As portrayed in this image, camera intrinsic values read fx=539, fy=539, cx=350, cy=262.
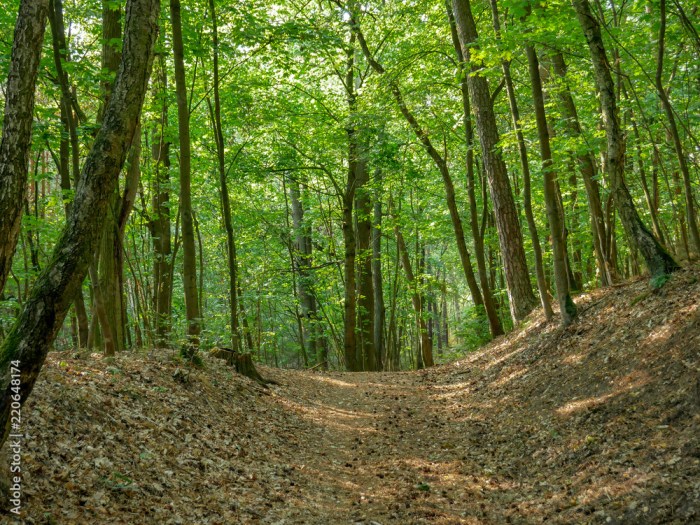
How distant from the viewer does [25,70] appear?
4414mm

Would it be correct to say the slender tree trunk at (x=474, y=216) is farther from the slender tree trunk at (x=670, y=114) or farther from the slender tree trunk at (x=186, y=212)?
the slender tree trunk at (x=186, y=212)

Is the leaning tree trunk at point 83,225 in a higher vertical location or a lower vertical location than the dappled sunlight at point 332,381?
higher

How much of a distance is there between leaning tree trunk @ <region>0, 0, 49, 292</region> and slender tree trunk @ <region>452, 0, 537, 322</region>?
11.0 metres

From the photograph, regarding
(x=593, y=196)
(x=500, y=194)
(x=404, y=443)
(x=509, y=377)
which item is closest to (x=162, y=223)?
(x=500, y=194)

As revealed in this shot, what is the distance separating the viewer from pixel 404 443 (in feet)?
26.8

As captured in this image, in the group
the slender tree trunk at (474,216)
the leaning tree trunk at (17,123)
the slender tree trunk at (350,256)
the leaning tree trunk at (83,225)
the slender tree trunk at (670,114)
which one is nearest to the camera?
the leaning tree trunk at (83,225)

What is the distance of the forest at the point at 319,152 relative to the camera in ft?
15.5

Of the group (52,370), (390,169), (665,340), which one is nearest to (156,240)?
(390,169)

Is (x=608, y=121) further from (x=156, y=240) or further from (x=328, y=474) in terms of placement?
(x=156, y=240)

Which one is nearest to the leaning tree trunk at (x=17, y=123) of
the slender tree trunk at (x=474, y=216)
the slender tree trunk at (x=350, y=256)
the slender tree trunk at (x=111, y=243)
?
the slender tree trunk at (x=111, y=243)

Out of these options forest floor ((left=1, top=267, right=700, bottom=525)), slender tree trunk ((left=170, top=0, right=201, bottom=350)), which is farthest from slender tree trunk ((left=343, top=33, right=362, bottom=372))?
slender tree trunk ((left=170, top=0, right=201, bottom=350))

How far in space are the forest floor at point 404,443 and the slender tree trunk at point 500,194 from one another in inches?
140

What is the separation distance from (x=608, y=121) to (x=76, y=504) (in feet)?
28.9

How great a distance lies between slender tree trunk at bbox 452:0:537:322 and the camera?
13555 mm
